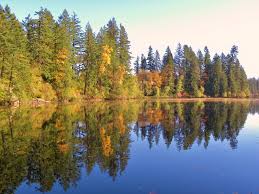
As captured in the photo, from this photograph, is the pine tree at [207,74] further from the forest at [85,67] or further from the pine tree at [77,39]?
the pine tree at [77,39]

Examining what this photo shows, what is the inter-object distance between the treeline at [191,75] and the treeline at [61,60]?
1930 centimetres

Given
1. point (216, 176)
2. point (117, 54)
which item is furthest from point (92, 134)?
point (117, 54)

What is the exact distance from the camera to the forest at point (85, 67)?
53.0 metres

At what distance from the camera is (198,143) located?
21.0 m

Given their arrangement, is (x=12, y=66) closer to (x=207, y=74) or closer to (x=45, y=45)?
(x=45, y=45)

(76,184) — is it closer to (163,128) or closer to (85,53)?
(163,128)

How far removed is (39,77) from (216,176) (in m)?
51.8

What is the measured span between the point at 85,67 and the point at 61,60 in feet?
36.6

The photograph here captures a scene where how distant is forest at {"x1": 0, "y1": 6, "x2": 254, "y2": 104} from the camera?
5303 cm

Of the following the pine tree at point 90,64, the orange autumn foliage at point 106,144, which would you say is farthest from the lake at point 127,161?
the pine tree at point 90,64

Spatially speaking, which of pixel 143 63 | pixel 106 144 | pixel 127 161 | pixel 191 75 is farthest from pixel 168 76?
pixel 127 161

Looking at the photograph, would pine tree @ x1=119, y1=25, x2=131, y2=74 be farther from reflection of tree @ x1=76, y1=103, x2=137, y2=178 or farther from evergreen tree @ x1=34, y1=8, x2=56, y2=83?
reflection of tree @ x1=76, y1=103, x2=137, y2=178

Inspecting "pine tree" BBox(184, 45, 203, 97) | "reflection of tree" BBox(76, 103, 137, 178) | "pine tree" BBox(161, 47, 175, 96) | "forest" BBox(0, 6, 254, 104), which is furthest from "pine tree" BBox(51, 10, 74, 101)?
"pine tree" BBox(184, 45, 203, 97)

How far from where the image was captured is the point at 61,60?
6712 cm
